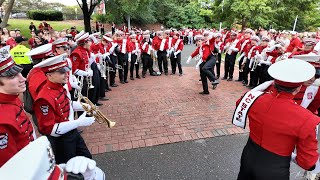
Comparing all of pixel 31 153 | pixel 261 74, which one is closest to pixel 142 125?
pixel 31 153

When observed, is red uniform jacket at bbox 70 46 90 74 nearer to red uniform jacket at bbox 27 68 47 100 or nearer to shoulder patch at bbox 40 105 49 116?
red uniform jacket at bbox 27 68 47 100

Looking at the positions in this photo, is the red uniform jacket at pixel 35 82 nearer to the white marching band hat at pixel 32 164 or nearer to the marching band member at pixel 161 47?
the white marching band hat at pixel 32 164

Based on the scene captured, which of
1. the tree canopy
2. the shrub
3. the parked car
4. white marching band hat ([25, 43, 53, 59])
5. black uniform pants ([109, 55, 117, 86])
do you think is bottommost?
black uniform pants ([109, 55, 117, 86])

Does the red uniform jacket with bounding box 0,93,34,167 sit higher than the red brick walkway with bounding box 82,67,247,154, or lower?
higher

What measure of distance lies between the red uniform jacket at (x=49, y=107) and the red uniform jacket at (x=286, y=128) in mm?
2269

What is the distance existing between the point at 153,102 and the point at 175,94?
1134mm

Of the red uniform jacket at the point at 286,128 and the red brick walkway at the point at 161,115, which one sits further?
the red brick walkway at the point at 161,115

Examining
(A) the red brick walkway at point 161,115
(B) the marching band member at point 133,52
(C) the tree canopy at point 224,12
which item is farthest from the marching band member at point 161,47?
(C) the tree canopy at point 224,12

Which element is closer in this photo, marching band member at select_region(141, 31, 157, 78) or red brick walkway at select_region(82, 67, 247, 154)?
red brick walkway at select_region(82, 67, 247, 154)

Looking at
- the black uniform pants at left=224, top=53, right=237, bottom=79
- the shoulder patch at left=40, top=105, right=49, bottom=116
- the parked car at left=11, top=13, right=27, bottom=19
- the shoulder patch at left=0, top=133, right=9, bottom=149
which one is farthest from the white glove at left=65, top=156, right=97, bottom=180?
the parked car at left=11, top=13, right=27, bottom=19

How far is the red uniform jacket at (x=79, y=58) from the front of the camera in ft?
20.5

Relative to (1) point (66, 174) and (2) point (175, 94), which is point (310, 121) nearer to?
(1) point (66, 174)

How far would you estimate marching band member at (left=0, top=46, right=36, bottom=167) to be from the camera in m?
2.05

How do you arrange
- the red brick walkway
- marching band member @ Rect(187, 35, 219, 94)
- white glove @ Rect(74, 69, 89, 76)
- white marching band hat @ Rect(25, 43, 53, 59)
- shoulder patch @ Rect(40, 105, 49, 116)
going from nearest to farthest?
shoulder patch @ Rect(40, 105, 49, 116)
white marching band hat @ Rect(25, 43, 53, 59)
the red brick walkway
white glove @ Rect(74, 69, 89, 76)
marching band member @ Rect(187, 35, 219, 94)
